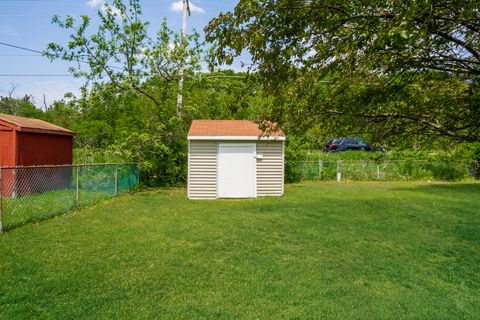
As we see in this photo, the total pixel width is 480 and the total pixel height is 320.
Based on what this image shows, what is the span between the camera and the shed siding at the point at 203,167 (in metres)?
12.0

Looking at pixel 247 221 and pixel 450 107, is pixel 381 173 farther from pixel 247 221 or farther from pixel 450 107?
pixel 450 107

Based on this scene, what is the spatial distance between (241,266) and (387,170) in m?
16.0

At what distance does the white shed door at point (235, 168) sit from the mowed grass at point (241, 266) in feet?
10.5

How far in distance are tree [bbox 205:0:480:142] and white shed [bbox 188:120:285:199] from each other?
7.71m

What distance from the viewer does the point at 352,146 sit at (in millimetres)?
25203

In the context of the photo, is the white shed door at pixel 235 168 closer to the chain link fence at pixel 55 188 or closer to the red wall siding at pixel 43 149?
the chain link fence at pixel 55 188

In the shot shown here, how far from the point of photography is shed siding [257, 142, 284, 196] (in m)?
12.2

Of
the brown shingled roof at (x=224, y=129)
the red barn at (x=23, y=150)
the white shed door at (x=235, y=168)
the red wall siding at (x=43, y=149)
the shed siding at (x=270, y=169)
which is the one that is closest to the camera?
the red barn at (x=23, y=150)

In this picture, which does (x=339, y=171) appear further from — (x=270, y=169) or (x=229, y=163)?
(x=229, y=163)

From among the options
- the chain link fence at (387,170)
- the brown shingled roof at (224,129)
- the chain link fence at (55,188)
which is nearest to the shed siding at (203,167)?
the brown shingled roof at (224,129)

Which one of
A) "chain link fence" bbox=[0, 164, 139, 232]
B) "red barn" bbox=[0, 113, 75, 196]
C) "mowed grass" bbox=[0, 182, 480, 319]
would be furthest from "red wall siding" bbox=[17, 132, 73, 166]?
"mowed grass" bbox=[0, 182, 480, 319]

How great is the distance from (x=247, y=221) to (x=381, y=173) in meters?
13.0

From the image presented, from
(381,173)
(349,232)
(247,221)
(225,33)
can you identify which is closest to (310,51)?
(225,33)

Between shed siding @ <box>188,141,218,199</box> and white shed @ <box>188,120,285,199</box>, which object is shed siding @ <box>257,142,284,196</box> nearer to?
white shed @ <box>188,120,285,199</box>
